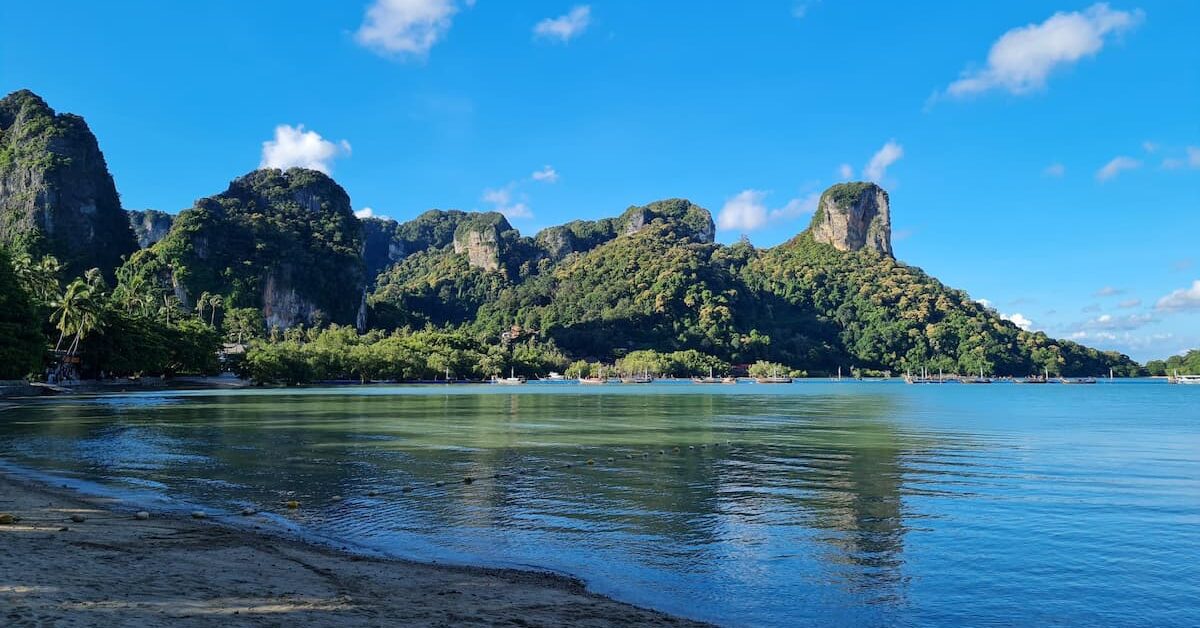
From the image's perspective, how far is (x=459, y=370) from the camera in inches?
6275

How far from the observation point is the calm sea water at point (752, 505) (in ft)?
35.6

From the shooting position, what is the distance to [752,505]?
17.4 m

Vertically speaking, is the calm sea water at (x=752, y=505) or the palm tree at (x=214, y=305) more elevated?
the palm tree at (x=214, y=305)

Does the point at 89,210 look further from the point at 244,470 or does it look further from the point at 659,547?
the point at 659,547

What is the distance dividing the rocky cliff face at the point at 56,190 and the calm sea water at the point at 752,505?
136173 mm

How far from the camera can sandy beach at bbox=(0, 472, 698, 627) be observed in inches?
321

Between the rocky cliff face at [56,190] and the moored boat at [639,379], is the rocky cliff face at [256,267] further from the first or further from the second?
the moored boat at [639,379]

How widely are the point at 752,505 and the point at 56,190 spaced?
174 metres

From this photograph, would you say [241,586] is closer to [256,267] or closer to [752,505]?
[752,505]

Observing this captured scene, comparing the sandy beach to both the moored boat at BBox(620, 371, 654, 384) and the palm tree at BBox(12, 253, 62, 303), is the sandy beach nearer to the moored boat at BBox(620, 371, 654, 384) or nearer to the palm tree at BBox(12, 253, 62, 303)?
the palm tree at BBox(12, 253, 62, 303)

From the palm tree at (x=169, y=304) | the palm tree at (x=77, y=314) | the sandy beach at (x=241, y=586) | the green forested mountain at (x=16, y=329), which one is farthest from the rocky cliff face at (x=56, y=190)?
the sandy beach at (x=241, y=586)

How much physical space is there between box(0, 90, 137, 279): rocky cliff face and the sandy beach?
159m

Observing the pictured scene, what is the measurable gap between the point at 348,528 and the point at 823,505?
10.1m

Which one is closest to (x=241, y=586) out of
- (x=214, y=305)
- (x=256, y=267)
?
(x=214, y=305)
